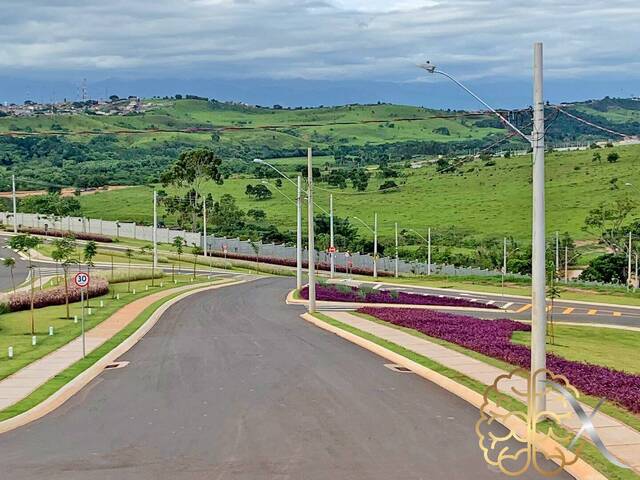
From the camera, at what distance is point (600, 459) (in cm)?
1339

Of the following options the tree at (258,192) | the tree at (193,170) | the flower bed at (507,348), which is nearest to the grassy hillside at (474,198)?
the tree at (258,192)

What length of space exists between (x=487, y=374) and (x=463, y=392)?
8.40 ft

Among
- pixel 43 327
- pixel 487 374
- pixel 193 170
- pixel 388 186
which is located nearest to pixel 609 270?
pixel 388 186

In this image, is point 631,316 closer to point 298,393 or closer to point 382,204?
point 298,393

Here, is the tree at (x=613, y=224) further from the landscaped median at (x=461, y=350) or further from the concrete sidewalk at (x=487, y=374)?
the concrete sidewalk at (x=487, y=374)

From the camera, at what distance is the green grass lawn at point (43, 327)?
26.1 metres

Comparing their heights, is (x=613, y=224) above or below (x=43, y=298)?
above

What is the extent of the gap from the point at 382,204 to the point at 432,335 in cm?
9530

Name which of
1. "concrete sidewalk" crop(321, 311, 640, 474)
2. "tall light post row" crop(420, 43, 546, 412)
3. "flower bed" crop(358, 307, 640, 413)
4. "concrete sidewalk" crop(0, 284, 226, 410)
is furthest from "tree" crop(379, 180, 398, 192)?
"tall light post row" crop(420, 43, 546, 412)

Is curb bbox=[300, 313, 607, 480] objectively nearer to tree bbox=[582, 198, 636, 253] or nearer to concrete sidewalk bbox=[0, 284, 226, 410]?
concrete sidewalk bbox=[0, 284, 226, 410]

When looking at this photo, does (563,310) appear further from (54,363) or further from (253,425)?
(253,425)

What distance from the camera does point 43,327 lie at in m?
35.2

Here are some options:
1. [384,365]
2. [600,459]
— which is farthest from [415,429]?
[384,365]

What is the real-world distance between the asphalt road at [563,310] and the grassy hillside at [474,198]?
40.9m
